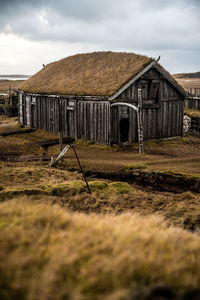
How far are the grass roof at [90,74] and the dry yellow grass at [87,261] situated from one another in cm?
1507

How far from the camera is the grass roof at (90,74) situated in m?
20.0

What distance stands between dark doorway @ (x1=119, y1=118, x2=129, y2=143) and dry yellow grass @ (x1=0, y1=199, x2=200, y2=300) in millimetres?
15881

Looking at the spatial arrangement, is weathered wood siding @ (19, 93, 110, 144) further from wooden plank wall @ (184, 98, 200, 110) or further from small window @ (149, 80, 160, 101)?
wooden plank wall @ (184, 98, 200, 110)

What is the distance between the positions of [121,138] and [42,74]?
41.7 feet

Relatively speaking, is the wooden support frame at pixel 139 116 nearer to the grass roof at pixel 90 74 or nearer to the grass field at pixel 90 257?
the grass roof at pixel 90 74

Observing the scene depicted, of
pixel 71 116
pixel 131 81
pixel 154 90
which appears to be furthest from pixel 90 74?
pixel 154 90

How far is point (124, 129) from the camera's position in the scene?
20891 mm

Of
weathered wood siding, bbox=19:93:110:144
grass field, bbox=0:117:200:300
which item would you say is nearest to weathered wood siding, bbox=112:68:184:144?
weathered wood siding, bbox=19:93:110:144

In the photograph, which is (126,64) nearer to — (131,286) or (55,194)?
(55,194)

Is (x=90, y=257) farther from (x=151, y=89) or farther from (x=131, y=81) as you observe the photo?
(x=151, y=89)

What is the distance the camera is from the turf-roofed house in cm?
1950

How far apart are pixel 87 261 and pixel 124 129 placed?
17.5 m

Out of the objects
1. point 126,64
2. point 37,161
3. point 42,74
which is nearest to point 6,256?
point 37,161

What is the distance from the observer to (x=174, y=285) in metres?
3.42
